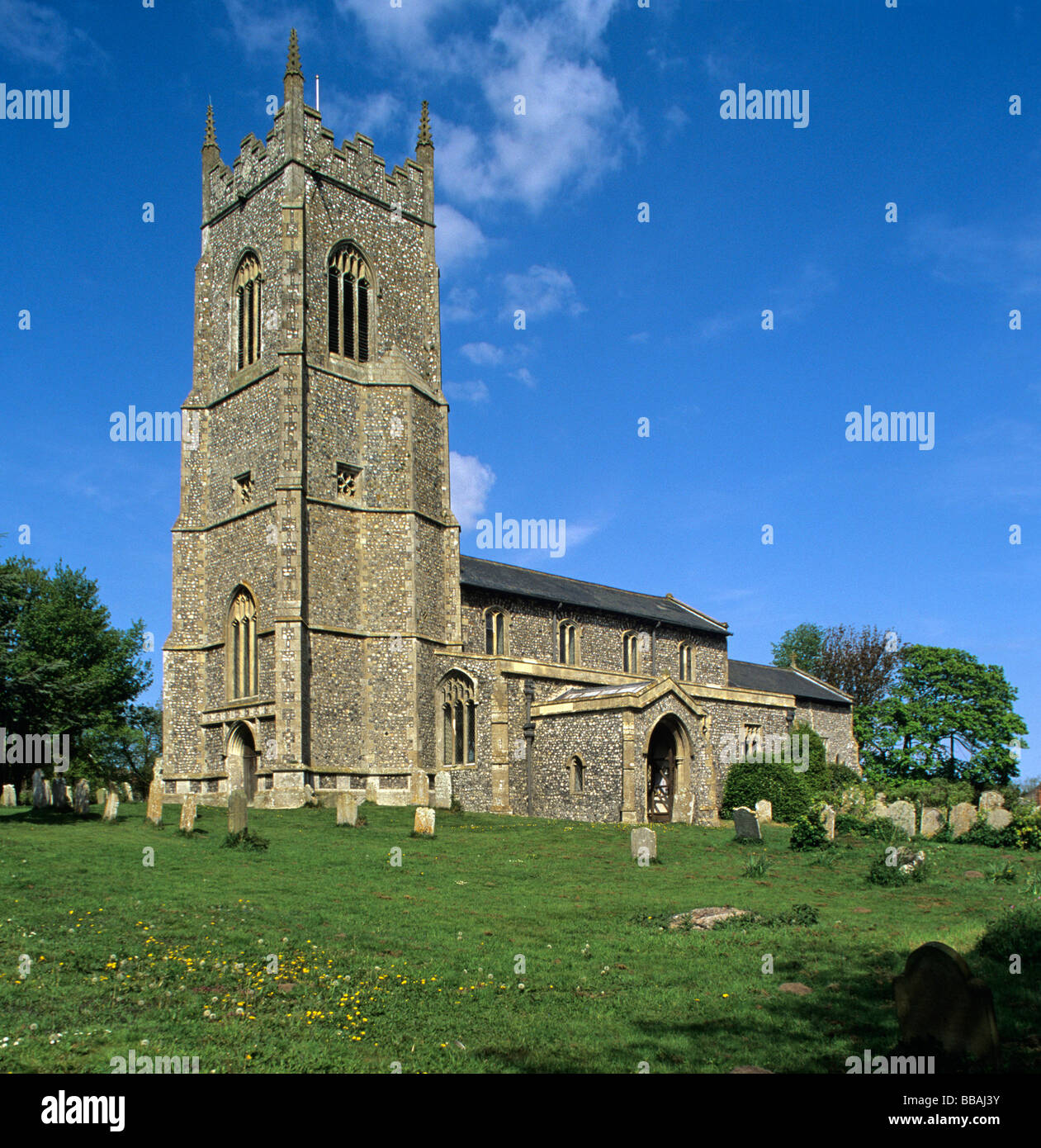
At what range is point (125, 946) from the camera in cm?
1051

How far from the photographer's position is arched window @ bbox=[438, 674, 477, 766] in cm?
3406

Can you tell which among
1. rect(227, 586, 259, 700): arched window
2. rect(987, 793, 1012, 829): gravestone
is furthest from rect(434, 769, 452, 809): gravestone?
rect(987, 793, 1012, 829): gravestone

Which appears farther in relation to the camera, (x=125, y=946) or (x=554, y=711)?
(x=554, y=711)

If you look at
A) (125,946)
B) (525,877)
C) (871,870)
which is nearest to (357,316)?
(525,877)

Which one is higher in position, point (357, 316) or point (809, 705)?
point (357, 316)

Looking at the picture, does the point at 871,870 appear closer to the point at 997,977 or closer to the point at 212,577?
the point at 997,977

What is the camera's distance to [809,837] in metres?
22.5

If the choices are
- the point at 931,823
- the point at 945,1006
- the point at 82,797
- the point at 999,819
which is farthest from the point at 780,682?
the point at 945,1006

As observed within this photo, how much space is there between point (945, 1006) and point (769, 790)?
103 feet

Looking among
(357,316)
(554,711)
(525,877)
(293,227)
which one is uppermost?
(293,227)

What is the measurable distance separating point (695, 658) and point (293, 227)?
27562 millimetres

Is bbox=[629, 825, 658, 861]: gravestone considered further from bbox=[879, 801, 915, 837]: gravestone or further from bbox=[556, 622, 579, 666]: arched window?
bbox=[556, 622, 579, 666]: arched window

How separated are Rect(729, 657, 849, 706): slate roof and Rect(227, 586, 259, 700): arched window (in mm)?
28212

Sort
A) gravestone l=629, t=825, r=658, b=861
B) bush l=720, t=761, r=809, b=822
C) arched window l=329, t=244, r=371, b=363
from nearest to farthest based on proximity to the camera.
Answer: gravestone l=629, t=825, r=658, b=861, arched window l=329, t=244, r=371, b=363, bush l=720, t=761, r=809, b=822
